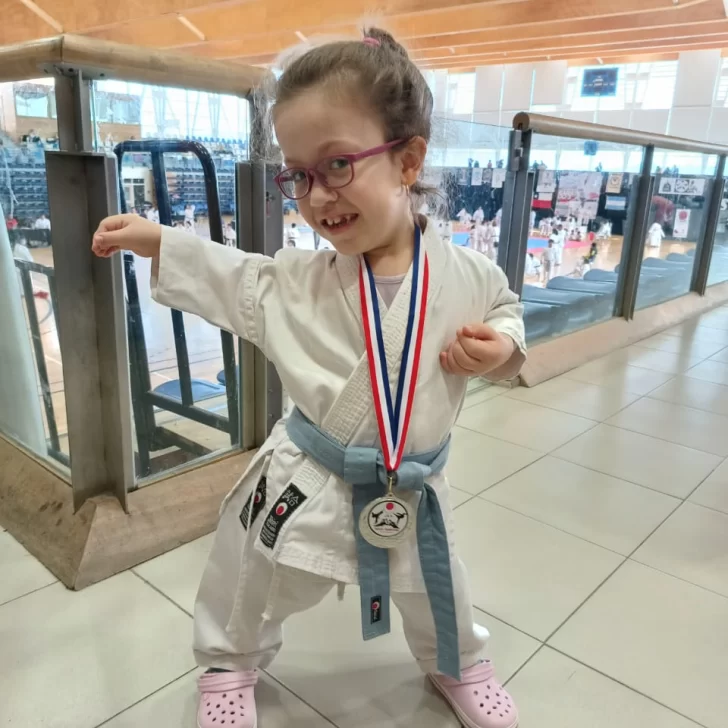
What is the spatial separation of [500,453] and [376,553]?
1.27m

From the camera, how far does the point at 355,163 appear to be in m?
0.83

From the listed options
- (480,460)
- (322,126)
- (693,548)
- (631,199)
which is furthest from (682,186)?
(322,126)

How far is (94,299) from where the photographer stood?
139 centimetres

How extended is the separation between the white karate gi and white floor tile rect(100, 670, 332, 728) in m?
0.23

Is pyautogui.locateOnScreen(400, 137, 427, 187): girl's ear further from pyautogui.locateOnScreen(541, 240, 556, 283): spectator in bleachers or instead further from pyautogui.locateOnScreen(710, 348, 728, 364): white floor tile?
pyautogui.locateOnScreen(710, 348, 728, 364): white floor tile

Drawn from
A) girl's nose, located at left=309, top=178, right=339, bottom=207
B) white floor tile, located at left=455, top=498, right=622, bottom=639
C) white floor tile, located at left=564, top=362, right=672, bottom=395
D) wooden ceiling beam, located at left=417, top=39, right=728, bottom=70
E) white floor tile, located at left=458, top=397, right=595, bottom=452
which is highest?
wooden ceiling beam, located at left=417, top=39, right=728, bottom=70

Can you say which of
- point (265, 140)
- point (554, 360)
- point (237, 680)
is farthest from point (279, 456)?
point (554, 360)

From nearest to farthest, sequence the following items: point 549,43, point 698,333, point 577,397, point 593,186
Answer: point 577,397 < point 593,186 < point 698,333 < point 549,43

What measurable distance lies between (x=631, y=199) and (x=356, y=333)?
318 cm

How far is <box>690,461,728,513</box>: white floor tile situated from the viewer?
1872mm

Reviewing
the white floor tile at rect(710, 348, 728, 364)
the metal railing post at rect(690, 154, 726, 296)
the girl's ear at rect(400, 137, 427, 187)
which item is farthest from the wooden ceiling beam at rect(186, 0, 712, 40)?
the girl's ear at rect(400, 137, 427, 187)

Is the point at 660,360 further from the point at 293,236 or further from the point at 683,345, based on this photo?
the point at 293,236

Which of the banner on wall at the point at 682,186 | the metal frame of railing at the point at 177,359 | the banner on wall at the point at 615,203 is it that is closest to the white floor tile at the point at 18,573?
the metal frame of railing at the point at 177,359

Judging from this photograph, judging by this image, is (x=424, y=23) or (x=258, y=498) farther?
(x=424, y=23)
